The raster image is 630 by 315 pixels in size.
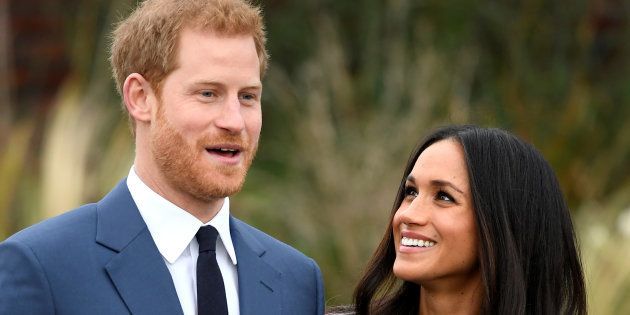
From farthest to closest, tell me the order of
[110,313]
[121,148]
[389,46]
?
[389,46] < [121,148] < [110,313]

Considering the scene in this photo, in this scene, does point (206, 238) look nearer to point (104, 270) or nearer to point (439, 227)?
point (104, 270)

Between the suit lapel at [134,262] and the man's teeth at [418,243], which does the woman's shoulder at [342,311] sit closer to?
the man's teeth at [418,243]

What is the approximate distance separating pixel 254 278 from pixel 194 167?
1.49ft

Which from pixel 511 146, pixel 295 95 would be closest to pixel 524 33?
pixel 295 95

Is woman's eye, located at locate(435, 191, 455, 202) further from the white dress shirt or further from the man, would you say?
the white dress shirt

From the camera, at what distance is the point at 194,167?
385cm

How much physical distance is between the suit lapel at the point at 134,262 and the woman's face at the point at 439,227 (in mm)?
858

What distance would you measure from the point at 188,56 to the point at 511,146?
121 centimetres

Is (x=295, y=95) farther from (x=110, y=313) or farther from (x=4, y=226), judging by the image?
(x=110, y=313)

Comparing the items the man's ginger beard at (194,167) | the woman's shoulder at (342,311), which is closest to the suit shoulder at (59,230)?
the man's ginger beard at (194,167)

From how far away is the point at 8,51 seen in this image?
9859 millimetres

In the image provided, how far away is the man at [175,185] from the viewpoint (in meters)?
3.79

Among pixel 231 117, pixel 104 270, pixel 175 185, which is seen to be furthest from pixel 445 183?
pixel 104 270

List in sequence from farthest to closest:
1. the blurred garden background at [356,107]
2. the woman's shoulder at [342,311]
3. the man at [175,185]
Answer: the blurred garden background at [356,107] < the woman's shoulder at [342,311] < the man at [175,185]
